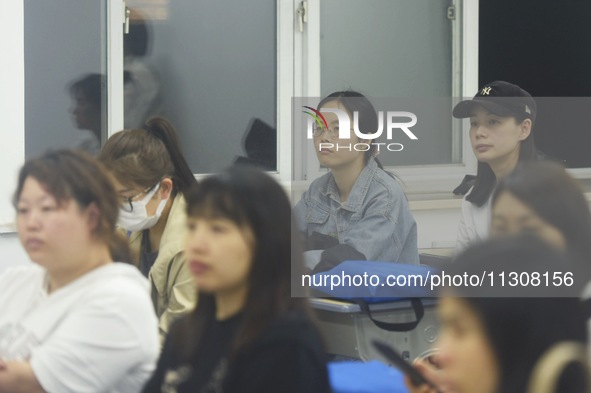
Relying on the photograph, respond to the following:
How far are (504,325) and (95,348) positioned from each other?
1.05 m

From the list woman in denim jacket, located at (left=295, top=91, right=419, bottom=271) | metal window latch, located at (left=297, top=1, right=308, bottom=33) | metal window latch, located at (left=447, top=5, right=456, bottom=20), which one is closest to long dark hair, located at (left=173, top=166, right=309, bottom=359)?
woman in denim jacket, located at (left=295, top=91, right=419, bottom=271)

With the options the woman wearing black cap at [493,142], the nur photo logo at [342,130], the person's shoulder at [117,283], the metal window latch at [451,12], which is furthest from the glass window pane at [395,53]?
the person's shoulder at [117,283]

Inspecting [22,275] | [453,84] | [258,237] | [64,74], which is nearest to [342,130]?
[64,74]

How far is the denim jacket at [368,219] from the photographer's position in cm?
378

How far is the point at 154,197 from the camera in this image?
11.7 feet

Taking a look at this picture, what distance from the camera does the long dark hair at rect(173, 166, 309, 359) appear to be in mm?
1980

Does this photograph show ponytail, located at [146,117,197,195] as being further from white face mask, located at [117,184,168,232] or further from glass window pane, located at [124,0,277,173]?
glass window pane, located at [124,0,277,173]

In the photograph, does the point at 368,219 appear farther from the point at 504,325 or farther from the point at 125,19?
the point at 504,325

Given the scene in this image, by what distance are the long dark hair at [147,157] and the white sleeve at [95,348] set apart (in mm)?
1348

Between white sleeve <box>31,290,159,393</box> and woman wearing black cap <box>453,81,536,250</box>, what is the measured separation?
54.3 inches

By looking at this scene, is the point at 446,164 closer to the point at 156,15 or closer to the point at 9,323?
the point at 156,15

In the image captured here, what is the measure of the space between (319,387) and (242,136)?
370 centimetres

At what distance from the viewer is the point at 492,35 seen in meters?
6.11

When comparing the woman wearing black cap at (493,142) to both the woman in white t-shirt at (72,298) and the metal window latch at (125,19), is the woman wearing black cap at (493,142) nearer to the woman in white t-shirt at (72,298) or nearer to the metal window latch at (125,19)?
the woman in white t-shirt at (72,298)
